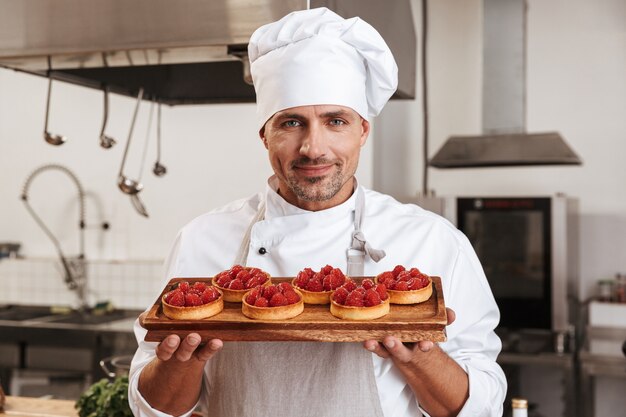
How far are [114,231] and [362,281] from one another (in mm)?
4001

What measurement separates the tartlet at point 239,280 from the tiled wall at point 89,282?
351 centimetres

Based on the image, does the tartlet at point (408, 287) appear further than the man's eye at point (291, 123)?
No

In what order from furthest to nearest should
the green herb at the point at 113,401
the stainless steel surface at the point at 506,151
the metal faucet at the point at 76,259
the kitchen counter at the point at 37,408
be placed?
1. the metal faucet at the point at 76,259
2. the stainless steel surface at the point at 506,151
3. the kitchen counter at the point at 37,408
4. the green herb at the point at 113,401

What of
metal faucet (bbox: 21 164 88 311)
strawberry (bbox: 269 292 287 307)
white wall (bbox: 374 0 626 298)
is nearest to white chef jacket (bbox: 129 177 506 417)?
strawberry (bbox: 269 292 287 307)

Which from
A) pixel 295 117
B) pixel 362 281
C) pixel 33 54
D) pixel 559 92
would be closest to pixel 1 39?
pixel 33 54

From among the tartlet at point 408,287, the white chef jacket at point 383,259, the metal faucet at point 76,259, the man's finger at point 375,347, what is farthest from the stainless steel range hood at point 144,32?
the metal faucet at point 76,259

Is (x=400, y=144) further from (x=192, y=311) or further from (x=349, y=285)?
(x=192, y=311)

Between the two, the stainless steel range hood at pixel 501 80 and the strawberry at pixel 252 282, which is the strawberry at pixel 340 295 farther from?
the stainless steel range hood at pixel 501 80

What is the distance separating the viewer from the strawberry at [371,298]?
1448mm

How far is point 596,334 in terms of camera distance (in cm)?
425

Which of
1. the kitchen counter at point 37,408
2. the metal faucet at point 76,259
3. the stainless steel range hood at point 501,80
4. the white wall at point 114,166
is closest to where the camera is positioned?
the kitchen counter at point 37,408

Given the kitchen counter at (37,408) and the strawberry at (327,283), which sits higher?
the strawberry at (327,283)

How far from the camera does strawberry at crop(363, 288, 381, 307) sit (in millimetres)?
1448

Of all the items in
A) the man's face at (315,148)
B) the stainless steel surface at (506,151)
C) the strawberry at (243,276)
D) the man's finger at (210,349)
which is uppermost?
the stainless steel surface at (506,151)
